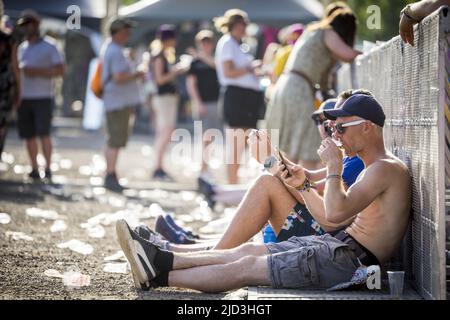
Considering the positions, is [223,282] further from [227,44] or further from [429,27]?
[227,44]

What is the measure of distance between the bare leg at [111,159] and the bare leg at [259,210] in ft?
22.0

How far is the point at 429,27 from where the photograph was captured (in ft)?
17.5

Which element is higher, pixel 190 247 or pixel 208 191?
pixel 190 247

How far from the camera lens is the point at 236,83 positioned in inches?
478

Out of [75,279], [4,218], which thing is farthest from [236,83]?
[75,279]

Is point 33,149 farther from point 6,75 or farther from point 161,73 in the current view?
point 6,75

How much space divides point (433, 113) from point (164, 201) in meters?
6.68

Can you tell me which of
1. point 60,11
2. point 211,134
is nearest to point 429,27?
point 211,134

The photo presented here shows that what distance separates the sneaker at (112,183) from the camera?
12.9 meters

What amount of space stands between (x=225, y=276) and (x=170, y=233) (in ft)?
5.41

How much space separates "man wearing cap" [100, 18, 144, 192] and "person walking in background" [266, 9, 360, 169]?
12.3 ft

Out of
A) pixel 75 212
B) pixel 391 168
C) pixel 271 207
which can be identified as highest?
pixel 391 168

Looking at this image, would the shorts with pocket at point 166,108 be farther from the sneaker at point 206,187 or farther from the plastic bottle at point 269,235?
the plastic bottle at point 269,235

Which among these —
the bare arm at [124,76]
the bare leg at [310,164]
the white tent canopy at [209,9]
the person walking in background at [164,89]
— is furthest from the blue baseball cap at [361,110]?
the white tent canopy at [209,9]
